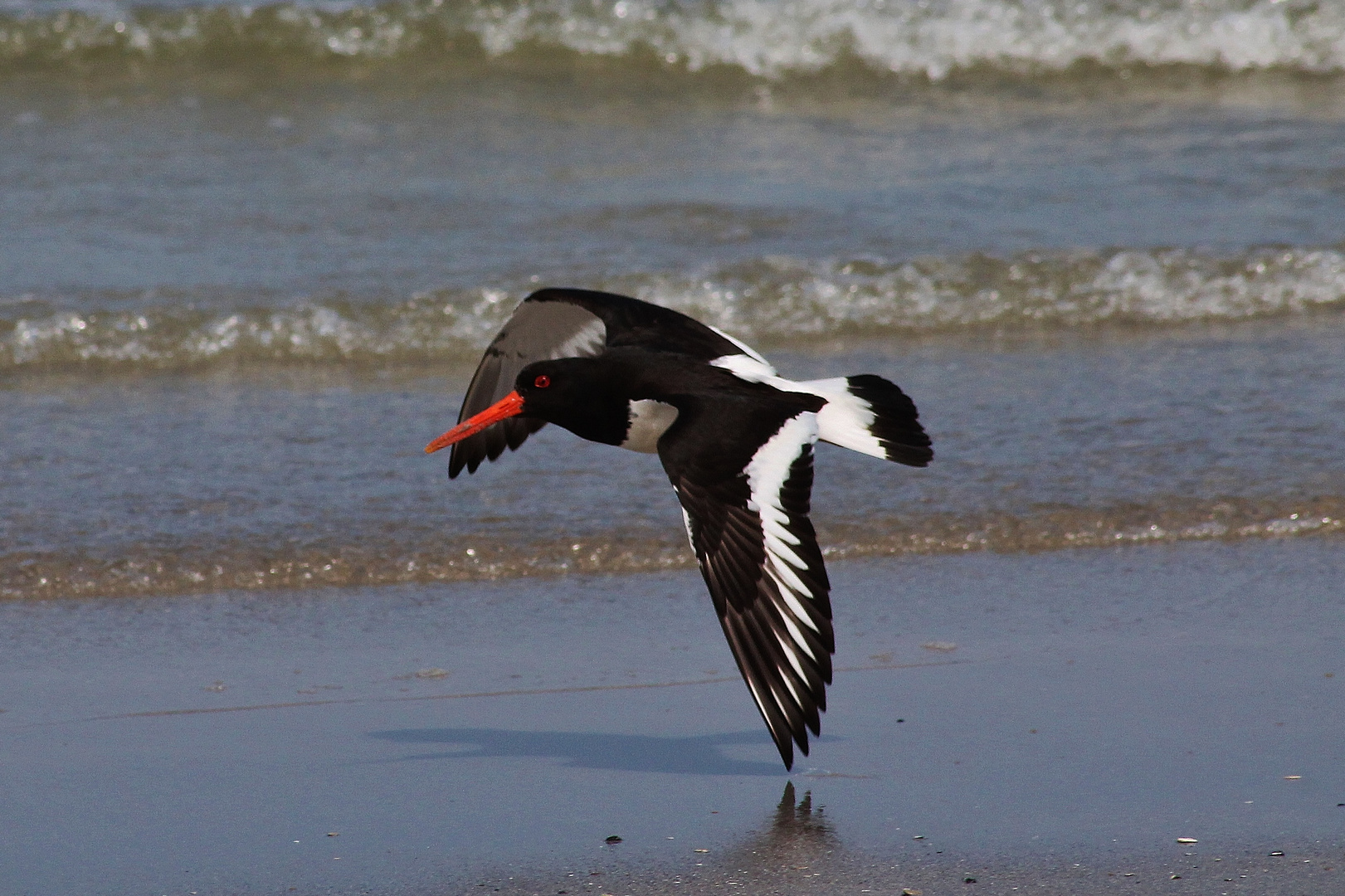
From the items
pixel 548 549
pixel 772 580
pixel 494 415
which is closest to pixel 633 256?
pixel 548 549

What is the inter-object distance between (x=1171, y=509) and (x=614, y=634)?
1822 mm

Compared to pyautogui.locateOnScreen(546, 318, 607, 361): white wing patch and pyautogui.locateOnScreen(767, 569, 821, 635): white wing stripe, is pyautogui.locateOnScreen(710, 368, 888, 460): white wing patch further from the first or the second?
pyautogui.locateOnScreen(546, 318, 607, 361): white wing patch

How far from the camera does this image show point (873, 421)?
4.27 m

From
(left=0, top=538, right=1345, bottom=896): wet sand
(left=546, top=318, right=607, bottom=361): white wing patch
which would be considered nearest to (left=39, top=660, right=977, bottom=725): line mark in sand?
(left=0, top=538, right=1345, bottom=896): wet sand

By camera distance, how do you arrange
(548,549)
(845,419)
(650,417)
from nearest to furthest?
(845,419)
(650,417)
(548,549)

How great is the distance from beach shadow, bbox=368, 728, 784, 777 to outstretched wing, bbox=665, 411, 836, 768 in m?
0.16

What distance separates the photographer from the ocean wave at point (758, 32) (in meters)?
12.0

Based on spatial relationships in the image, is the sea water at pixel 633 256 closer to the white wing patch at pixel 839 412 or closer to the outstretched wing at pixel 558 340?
the outstretched wing at pixel 558 340

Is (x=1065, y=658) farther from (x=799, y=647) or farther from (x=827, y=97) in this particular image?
(x=827, y=97)

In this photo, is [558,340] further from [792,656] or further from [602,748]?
[792,656]

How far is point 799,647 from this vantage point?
347 cm

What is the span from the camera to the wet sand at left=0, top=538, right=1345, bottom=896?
318 centimetres

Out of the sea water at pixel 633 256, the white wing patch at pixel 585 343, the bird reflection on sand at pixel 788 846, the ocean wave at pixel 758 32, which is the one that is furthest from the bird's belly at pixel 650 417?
the ocean wave at pixel 758 32

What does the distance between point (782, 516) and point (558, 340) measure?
5.93 ft
